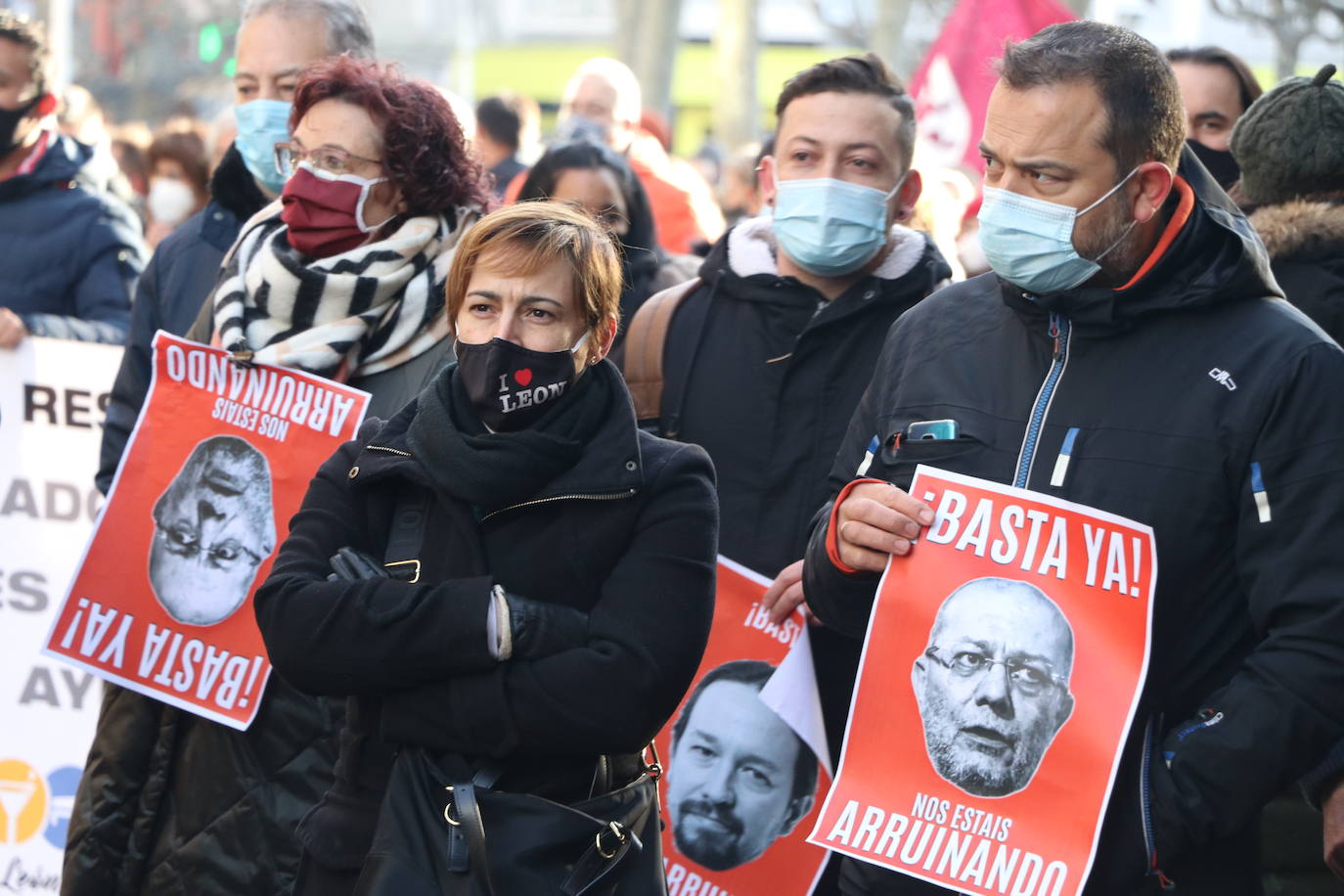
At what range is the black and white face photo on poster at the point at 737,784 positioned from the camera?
3.68 metres

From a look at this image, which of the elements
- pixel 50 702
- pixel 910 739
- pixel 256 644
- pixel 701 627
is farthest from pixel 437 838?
pixel 50 702

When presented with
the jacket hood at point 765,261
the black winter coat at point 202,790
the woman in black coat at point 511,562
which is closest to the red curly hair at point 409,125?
the black winter coat at point 202,790

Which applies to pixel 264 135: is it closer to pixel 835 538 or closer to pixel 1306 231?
pixel 835 538

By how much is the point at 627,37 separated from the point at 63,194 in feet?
85.9

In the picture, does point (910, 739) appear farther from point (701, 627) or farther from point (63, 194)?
point (63, 194)

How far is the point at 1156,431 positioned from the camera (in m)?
2.81

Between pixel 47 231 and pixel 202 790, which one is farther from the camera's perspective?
pixel 47 231

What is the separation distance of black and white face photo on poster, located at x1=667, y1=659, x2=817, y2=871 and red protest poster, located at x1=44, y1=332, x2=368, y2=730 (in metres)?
0.93

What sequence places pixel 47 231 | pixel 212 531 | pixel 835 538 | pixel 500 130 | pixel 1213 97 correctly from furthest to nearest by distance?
pixel 500 130
pixel 1213 97
pixel 47 231
pixel 212 531
pixel 835 538

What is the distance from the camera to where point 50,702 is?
200 inches

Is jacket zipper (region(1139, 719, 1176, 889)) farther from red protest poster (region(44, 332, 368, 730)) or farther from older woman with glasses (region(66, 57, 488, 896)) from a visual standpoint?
red protest poster (region(44, 332, 368, 730))

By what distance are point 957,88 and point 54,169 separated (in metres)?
5.78

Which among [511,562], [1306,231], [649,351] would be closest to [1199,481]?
[511,562]

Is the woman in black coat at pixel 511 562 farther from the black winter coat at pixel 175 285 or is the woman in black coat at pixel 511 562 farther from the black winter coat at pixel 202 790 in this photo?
the black winter coat at pixel 175 285
